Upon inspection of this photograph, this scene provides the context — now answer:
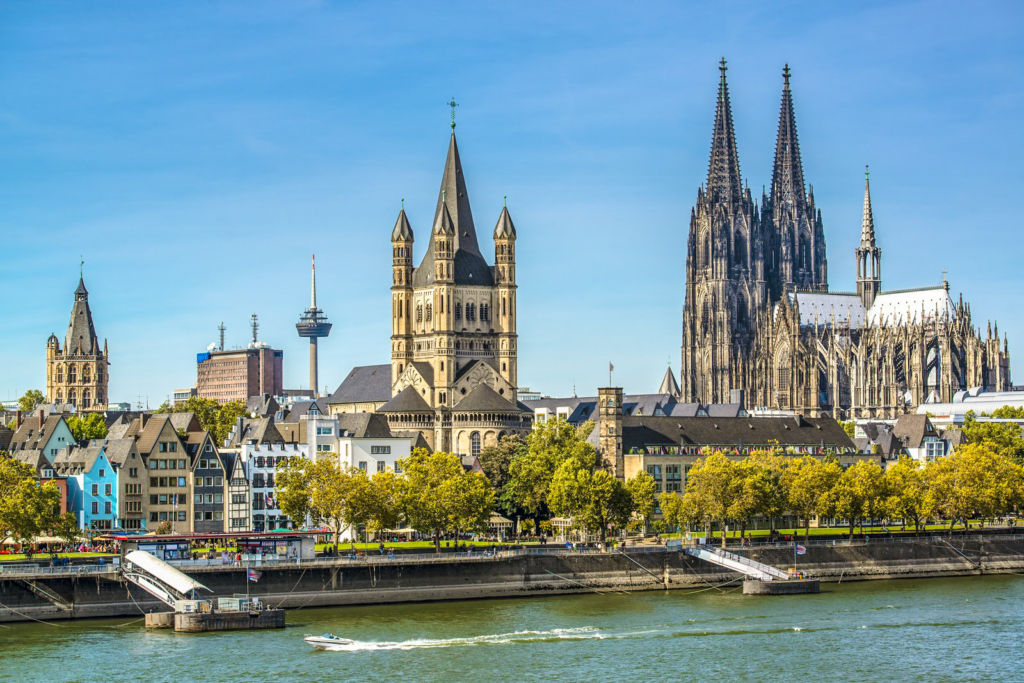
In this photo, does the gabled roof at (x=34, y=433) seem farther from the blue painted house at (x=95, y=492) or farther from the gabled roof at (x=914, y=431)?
the gabled roof at (x=914, y=431)

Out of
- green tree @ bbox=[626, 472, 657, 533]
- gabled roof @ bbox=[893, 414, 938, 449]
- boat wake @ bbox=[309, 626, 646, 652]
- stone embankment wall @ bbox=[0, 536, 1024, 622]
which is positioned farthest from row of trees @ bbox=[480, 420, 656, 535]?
gabled roof @ bbox=[893, 414, 938, 449]

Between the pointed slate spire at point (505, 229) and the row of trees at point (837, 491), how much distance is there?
4582 centimetres

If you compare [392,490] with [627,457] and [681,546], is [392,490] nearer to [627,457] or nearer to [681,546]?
[681,546]

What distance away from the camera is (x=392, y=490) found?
4833 inches

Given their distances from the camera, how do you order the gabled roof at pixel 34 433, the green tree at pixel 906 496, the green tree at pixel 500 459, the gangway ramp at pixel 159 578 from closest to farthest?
the gangway ramp at pixel 159 578, the green tree at pixel 906 496, the gabled roof at pixel 34 433, the green tree at pixel 500 459

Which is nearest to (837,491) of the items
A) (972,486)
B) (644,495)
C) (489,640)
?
(972,486)

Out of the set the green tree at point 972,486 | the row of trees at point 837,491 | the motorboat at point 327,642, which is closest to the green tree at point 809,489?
the row of trees at point 837,491

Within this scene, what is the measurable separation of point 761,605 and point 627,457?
4553 centimetres

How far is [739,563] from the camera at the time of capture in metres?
117

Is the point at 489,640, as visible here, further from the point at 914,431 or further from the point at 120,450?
the point at 914,431

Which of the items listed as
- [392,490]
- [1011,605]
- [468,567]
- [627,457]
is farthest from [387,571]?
[627,457]

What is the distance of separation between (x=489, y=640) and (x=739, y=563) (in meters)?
30.6

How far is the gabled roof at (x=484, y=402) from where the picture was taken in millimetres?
167750

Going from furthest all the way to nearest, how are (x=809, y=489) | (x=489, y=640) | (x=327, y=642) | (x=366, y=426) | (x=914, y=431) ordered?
(x=914, y=431) < (x=366, y=426) < (x=809, y=489) < (x=489, y=640) < (x=327, y=642)
